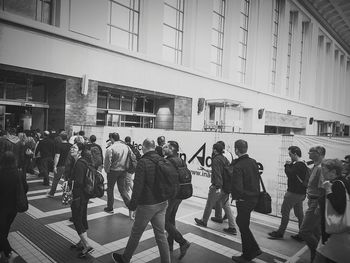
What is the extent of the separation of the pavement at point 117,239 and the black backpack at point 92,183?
3.42ft

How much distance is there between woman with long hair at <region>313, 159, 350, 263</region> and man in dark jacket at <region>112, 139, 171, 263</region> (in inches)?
81.3

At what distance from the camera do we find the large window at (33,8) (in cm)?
1051

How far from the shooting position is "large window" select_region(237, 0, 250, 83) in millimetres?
22300

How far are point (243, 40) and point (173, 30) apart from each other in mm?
8181

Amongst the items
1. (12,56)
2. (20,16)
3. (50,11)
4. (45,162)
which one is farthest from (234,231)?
(50,11)

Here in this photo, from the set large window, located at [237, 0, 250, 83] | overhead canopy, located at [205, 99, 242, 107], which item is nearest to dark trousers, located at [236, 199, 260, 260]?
overhead canopy, located at [205, 99, 242, 107]

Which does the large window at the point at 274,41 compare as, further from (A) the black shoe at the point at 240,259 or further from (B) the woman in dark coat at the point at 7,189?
(B) the woman in dark coat at the point at 7,189

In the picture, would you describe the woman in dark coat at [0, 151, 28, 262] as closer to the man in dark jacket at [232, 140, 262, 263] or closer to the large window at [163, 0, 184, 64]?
the man in dark jacket at [232, 140, 262, 263]

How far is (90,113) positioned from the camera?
12.8m

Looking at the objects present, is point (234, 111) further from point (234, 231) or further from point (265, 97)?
point (234, 231)

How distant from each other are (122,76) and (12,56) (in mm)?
5181

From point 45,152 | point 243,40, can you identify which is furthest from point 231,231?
point 243,40

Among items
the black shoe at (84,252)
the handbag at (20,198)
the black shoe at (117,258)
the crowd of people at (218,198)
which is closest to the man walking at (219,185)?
the crowd of people at (218,198)

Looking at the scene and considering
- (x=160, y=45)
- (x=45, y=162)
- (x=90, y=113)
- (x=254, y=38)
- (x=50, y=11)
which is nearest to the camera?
(x=45, y=162)
